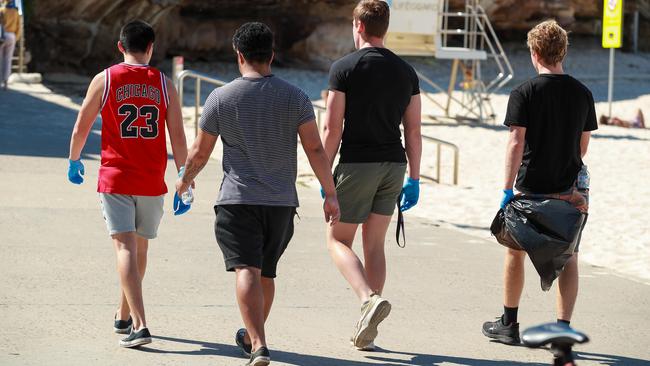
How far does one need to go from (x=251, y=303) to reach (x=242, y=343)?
476 mm

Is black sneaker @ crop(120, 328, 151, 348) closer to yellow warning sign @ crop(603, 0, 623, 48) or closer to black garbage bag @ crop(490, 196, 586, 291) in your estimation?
black garbage bag @ crop(490, 196, 586, 291)

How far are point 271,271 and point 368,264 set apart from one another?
80cm

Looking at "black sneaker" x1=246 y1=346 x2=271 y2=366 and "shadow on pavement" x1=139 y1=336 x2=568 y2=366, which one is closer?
"black sneaker" x1=246 y1=346 x2=271 y2=366

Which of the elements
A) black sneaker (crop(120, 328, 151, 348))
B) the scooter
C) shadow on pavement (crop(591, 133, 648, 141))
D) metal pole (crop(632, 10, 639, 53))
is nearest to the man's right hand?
black sneaker (crop(120, 328, 151, 348))

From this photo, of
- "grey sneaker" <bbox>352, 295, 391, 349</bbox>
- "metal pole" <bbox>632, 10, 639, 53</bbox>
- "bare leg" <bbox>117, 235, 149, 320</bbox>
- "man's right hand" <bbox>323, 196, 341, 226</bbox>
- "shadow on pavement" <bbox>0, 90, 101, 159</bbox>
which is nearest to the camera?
"man's right hand" <bbox>323, 196, 341, 226</bbox>

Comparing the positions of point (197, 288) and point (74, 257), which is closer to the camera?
point (197, 288)

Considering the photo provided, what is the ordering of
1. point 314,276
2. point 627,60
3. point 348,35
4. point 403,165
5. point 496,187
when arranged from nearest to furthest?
point 403,165 → point 314,276 → point 496,187 → point 348,35 → point 627,60

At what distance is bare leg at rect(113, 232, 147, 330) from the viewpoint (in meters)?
5.58

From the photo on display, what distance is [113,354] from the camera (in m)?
5.56

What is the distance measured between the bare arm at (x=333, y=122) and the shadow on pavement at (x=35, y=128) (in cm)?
776

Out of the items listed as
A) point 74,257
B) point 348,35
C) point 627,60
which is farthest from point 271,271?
point 627,60

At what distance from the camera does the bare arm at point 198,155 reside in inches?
209

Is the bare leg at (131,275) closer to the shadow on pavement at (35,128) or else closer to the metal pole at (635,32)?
the shadow on pavement at (35,128)

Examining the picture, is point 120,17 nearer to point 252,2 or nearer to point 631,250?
point 252,2
